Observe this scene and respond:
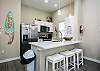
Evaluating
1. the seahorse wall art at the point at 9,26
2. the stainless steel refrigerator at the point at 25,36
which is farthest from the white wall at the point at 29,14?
the seahorse wall art at the point at 9,26

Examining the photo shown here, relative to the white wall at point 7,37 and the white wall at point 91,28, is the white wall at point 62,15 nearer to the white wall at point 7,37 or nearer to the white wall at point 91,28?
the white wall at point 91,28

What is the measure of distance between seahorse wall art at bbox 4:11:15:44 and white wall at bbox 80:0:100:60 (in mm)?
3522

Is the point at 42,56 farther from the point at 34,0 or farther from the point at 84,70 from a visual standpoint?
the point at 34,0

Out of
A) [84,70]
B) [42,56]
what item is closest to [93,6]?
[84,70]

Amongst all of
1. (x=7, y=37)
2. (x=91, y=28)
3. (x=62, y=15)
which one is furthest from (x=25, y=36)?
(x=91, y=28)

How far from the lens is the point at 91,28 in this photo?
3771 mm

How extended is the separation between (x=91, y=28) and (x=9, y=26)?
387cm

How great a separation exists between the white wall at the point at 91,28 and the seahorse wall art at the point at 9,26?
3.52 m

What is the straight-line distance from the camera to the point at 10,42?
3729 millimetres

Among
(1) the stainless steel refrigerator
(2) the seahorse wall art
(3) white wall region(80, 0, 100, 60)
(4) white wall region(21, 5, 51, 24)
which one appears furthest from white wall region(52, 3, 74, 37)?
(2) the seahorse wall art

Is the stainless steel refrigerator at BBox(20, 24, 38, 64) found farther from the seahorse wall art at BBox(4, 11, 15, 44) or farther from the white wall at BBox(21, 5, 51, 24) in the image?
the white wall at BBox(21, 5, 51, 24)

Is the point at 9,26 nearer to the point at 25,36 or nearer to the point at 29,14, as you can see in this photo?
the point at 25,36

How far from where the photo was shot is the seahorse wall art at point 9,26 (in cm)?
366

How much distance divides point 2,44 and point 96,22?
4.34m
